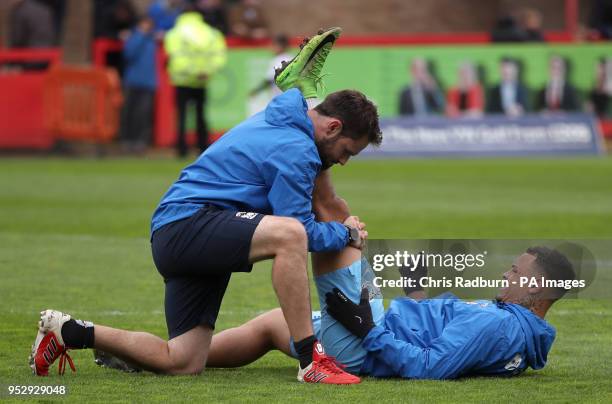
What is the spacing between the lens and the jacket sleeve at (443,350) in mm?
6855

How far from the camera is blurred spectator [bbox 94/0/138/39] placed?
2705 cm

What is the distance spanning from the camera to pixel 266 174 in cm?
684

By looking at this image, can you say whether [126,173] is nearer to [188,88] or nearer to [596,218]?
[188,88]

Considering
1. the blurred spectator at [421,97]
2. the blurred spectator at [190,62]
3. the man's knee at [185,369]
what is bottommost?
the blurred spectator at [421,97]

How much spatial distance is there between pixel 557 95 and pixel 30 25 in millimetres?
9980

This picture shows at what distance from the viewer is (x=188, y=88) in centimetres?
2441

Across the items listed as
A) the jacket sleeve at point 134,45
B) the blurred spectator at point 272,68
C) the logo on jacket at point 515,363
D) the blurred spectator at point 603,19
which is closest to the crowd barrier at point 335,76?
the blurred spectator at point 272,68

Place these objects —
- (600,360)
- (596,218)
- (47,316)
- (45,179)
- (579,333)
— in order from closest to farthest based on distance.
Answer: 1. (47,316)
2. (600,360)
3. (579,333)
4. (596,218)
5. (45,179)

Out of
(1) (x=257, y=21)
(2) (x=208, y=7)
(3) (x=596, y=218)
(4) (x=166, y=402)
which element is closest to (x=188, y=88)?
(2) (x=208, y=7)

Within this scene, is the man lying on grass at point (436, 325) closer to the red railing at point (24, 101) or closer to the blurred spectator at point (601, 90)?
the red railing at point (24, 101)

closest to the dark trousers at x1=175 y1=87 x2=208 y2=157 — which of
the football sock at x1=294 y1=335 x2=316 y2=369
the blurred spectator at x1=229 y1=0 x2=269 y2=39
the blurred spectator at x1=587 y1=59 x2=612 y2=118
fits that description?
the blurred spectator at x1=229 y1=0 x2=269 y2=39

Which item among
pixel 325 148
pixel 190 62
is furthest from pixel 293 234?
pixel 190 62

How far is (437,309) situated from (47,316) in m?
1.93

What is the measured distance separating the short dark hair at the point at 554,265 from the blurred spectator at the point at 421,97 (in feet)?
63.6
